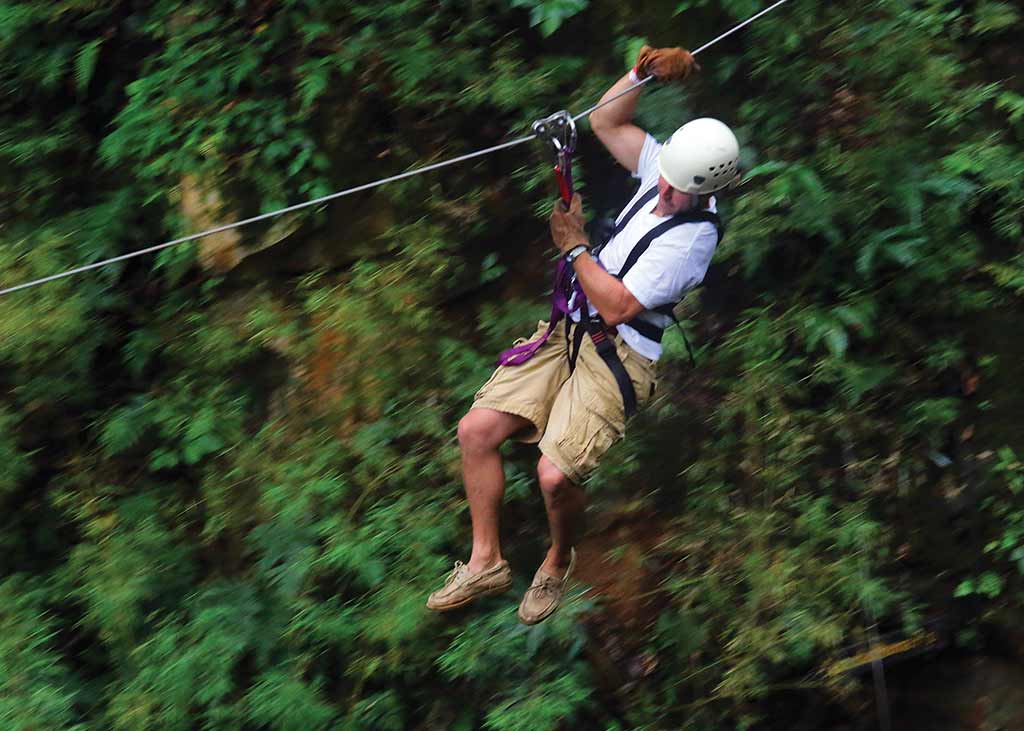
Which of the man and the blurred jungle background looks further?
the blurred jungle background

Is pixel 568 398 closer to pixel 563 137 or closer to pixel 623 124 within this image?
pixel 563 137

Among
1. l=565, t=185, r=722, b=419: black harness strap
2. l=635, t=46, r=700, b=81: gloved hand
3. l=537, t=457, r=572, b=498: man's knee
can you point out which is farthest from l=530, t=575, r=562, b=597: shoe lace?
l=635, t=46, r=700, b=81: gloved hand

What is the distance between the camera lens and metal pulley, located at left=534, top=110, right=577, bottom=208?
4039mm

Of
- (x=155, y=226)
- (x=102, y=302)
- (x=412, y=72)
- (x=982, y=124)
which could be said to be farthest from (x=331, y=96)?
(x=982, y=124)

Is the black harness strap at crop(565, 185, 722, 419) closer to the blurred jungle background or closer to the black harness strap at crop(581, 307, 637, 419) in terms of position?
the black harness strap at crop(581, 307, 637, 419)

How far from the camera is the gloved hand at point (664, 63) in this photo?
4164mm

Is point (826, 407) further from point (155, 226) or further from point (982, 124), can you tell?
point (155, 226)

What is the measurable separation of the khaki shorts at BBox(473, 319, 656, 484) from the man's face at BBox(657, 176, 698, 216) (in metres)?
0.54

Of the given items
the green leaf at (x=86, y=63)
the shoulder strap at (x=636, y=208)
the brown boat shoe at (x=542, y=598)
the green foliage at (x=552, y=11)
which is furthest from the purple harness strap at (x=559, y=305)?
the green leaf at (x=86, y=63)

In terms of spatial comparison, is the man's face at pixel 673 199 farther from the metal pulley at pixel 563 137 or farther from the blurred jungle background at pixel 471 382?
the blurred jungle background at pixel 471 382

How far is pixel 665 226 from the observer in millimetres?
4043

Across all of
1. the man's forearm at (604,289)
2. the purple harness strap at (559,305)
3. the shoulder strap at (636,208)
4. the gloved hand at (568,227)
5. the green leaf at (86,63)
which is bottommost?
the purple harness strap at (559,305)

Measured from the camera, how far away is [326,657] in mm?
6078

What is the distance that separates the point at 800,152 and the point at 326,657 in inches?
139
